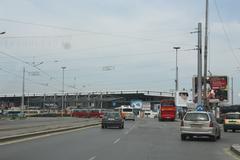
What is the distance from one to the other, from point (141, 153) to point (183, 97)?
268 feet

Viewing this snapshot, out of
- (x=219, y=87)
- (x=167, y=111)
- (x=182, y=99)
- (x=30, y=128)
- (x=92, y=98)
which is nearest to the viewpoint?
(x=30, y=128)

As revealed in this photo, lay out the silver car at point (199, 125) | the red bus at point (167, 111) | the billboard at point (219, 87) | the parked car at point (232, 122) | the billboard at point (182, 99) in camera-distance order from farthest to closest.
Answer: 1. the billboard at point (182, 99)
2. the billboard at point (219, 87)
3. the red bus at point (167, 111)
4. the parked car at point (232, 122)
5. the silver car at point (199, 125)

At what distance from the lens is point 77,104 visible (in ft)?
544

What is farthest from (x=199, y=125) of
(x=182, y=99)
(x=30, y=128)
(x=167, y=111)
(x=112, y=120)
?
(x=182, y=99)

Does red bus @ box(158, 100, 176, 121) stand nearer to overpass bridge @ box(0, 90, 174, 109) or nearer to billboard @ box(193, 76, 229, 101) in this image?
billboard @ box(193, 76, 229, 101)

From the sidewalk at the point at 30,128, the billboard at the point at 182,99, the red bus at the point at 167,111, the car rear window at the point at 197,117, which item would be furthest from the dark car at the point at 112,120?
the billboard at the point at 182,99

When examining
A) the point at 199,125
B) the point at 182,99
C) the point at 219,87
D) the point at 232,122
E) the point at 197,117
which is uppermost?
the point at 219,87

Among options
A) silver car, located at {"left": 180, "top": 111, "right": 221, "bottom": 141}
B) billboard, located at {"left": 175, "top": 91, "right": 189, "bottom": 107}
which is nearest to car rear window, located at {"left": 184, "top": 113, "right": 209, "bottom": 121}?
silver car, located at {"left": 180, "top": 111, "right": 221, "bottom": 141}

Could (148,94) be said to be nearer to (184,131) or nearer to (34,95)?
(34,95)

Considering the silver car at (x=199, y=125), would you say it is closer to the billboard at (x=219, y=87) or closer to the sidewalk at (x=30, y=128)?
the sidewalk at (x=30, y=128)

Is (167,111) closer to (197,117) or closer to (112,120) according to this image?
(112,120)

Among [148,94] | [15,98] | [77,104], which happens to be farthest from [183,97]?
[15,98]

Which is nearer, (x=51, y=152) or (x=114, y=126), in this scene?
(x=51, y=152)

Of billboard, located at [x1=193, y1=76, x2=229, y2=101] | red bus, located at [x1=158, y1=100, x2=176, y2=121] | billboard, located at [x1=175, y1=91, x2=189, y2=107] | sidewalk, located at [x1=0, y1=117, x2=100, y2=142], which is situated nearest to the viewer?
sidewalk, located at [x1=0, y1=117, x2=100, y2=142]
